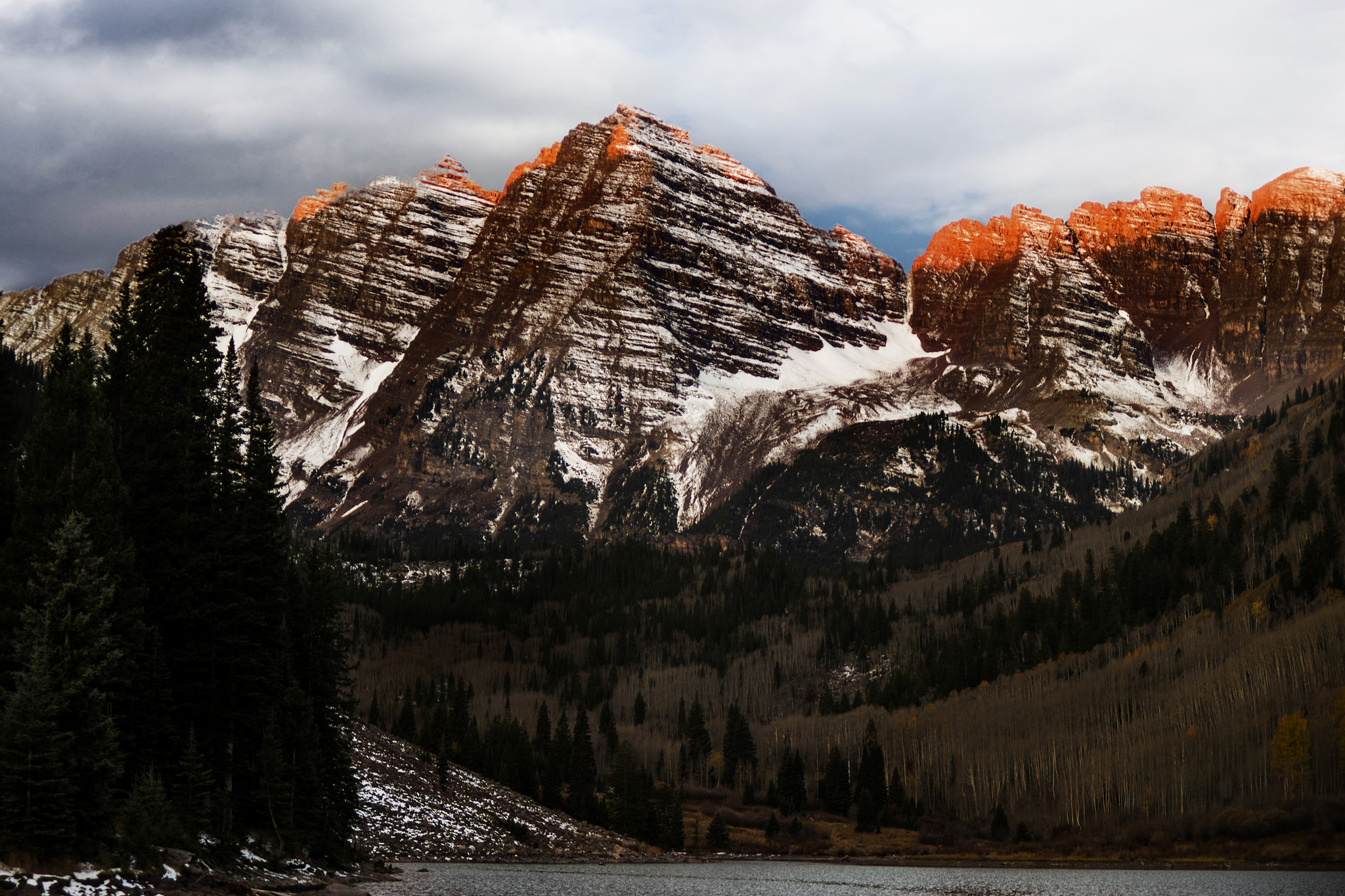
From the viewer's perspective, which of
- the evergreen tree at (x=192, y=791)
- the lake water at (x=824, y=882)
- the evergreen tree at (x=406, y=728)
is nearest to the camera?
the evergreen tree at (x=192, y=791)

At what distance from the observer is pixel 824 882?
10562 centimetres

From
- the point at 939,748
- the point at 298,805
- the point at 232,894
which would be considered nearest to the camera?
the point at 232,894

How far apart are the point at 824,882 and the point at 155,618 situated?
214 ft

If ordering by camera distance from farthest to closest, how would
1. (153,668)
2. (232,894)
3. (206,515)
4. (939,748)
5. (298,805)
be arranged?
(939,748) < (298,805) < (206,515) < (153,668) < (232,894)

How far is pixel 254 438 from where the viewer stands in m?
75.4

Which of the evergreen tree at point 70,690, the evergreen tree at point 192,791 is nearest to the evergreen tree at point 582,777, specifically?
the evergreen tree at point 192,791

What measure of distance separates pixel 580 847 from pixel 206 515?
2883 inches

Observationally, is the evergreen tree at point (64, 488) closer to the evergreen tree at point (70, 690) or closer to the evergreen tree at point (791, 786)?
the evergreen tree at point (70, 690)

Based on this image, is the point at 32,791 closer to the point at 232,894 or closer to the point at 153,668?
the point at 232,894

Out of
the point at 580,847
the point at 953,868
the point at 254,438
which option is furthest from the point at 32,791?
the point at 953,868

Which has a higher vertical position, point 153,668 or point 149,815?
point 153,668

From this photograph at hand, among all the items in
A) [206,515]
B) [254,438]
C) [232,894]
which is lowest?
[232,894]

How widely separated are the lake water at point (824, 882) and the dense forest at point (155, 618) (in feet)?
32.5

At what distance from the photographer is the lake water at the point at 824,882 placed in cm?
7700
